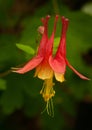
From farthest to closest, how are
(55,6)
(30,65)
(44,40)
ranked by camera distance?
1. (55,6)
2. (44,40)
3. (30,65)

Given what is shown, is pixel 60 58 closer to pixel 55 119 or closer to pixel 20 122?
pixel 55 119

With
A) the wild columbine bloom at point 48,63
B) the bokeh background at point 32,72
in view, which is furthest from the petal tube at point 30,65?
the bokeh background at point 32,72

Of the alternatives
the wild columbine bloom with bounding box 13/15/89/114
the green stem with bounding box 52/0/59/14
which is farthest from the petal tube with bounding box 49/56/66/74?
the green stem with bounding box 52/0/59/14

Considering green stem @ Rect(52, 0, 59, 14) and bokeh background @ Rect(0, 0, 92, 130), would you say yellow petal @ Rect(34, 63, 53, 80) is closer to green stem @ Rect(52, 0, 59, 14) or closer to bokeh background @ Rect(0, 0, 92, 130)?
bokeh background @ Rect(0, 0, 92, 130)

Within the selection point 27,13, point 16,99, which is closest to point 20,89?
→ point 16,99

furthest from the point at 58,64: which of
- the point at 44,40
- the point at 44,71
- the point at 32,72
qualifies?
the point at 32,72

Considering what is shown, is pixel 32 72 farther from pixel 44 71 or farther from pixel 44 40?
pixel 44 71

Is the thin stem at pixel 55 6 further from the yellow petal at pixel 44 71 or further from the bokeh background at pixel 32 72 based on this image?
the yellow petal at pixel 44 71
